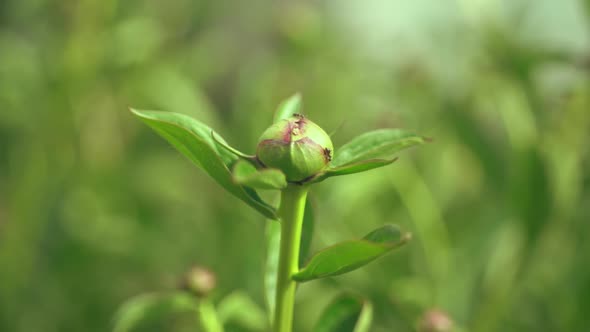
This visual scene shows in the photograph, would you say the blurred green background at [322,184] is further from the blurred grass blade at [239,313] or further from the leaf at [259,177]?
the leaf at [259,177]

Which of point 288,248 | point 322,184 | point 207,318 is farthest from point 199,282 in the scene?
point 322,184

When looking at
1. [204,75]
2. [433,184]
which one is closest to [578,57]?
[433,184]

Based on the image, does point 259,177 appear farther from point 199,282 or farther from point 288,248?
point 199,282

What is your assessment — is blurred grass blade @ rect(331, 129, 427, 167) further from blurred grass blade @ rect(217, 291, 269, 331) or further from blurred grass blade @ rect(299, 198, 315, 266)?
blurred grass blade @ rect(217, 291, 269, 331)

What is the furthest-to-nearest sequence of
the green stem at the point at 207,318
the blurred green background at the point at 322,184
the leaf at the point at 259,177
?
the blurred green background at the point at 322,184
the green stem at the point at 207,318
the leaf at the point at 259,177

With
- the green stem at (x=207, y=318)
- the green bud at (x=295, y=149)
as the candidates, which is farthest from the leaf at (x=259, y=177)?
the green stem at (x=207, y=318)

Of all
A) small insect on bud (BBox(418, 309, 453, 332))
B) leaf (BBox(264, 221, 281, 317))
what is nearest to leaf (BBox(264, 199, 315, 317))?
leaf (BBox(264, 221, 281, 317))
